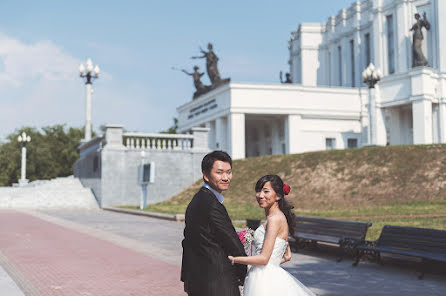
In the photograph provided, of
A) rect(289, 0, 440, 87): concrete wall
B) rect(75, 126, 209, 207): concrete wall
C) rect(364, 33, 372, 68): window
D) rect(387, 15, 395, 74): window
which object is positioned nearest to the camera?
rect(75, 126, 209, 207): concrete wall

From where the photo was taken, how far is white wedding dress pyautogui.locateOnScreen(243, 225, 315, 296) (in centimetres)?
353

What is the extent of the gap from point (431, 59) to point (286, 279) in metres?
49.2

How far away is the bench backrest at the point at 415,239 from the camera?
25.5ft

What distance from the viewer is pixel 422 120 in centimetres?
3994

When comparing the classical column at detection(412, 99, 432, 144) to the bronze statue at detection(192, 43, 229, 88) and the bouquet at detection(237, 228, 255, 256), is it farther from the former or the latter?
the bouquet at detection(237, 228, 255, 256)

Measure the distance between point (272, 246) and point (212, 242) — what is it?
49 cm

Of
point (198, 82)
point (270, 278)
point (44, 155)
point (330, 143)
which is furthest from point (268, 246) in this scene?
point (44, 155)

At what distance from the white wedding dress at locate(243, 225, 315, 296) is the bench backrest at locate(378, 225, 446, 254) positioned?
504 centimetres

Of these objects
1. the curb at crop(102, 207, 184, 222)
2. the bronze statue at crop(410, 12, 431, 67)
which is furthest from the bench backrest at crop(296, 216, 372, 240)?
the bronze statue at crop(410, 12, 431, 67)

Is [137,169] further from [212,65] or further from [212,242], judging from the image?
[212,242]

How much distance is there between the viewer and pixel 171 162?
1165 inches

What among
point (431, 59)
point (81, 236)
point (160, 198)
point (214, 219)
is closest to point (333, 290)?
point (214, 219)

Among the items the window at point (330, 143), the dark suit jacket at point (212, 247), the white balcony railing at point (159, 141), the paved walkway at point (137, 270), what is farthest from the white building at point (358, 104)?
the dark suit jacket at point (212, 247)

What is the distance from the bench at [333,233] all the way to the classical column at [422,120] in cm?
3216
